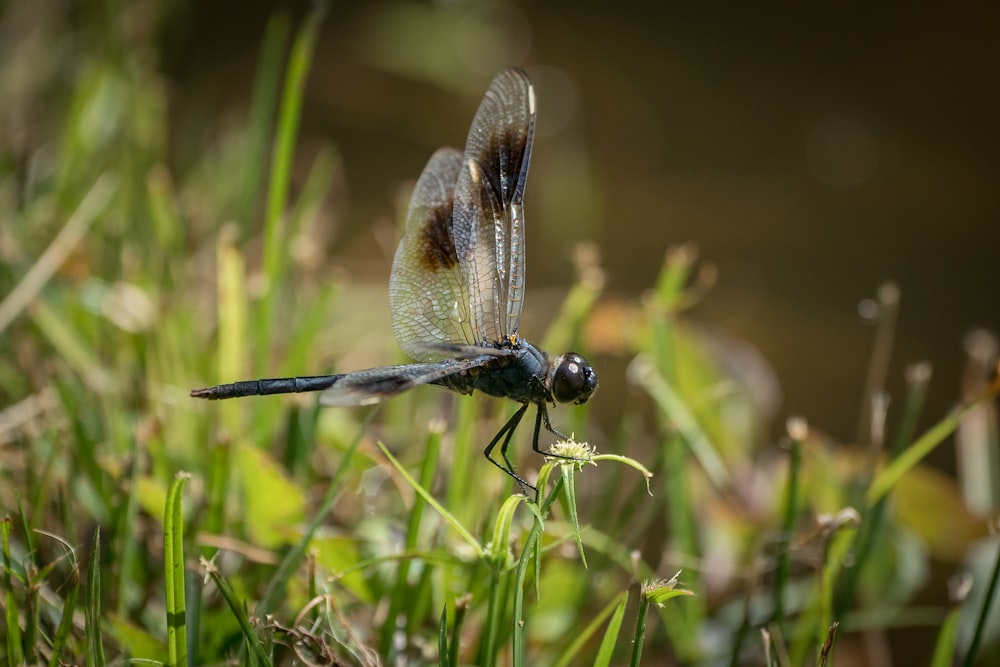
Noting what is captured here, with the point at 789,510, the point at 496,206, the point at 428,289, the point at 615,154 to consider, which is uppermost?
the point at 615,154

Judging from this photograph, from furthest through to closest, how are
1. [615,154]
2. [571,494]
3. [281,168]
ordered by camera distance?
1. [615,154]
2. [281,168]
3. [571,494]

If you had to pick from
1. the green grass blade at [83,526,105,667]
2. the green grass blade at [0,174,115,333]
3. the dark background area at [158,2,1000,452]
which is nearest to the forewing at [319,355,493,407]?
the green grass blade at [83,526,105,667]

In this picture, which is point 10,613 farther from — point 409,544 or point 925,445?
point 925,445

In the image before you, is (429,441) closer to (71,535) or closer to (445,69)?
(71,535)

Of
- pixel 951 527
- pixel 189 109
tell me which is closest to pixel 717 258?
pixel 951 527

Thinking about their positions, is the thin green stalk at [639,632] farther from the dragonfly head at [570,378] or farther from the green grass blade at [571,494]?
the dragonfly head at [570,378]

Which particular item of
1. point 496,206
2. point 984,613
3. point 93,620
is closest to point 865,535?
point 984,613
